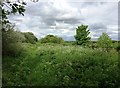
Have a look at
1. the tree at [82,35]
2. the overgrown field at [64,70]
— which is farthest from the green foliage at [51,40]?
the overgrown field at [64,70]

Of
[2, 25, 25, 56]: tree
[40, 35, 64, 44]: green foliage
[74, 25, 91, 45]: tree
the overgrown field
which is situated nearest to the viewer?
the overgrown field

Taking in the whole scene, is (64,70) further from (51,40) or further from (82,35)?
(82,35)

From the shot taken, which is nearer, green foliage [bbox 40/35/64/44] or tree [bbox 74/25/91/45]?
green foliage [bbox 40/35/64/44]

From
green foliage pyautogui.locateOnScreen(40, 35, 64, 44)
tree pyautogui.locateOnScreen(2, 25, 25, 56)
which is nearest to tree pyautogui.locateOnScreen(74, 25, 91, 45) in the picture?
green foliage pyautogui.locateOnScreen(40, 35, 64, 44)

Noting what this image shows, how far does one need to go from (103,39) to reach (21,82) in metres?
22.1

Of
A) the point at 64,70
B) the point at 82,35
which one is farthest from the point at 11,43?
the point at 82,35

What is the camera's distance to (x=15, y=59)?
58.6ft

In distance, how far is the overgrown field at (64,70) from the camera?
40.4 feet

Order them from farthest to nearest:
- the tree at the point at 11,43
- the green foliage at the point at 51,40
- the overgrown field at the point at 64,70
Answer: the green foliage at the point at 51,40 → the tree at the point at 11,43 → the overgrown field at the point at 64,70

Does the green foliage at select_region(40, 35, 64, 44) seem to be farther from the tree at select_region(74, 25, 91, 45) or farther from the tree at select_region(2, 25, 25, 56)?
the tree at select_region(2, 25, 25, 56)

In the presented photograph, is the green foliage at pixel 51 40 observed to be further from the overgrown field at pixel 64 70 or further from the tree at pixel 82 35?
the overgrown field at pixel 64 70

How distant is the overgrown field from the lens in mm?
12302

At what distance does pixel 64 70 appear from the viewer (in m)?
14.0

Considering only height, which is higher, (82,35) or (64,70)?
(82,35)
